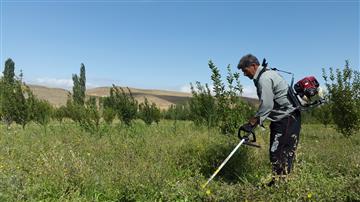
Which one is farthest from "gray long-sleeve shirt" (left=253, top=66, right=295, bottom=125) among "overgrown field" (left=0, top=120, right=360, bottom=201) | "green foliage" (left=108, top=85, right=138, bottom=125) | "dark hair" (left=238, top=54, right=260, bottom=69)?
"green foliage" (left=108, top=85, right=138, bottom=125)

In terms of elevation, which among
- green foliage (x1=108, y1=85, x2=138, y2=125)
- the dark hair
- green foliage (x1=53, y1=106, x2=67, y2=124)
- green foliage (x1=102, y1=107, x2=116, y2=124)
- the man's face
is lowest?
green foliage (x1=53, y1=106, x2=67, y2=124)

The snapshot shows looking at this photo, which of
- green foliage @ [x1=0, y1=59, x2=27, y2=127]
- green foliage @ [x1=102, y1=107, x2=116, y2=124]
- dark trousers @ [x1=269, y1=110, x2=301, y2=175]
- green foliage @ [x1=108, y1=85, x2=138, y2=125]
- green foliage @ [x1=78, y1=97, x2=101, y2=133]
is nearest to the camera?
dark trousers @ [x1=269, y1=110, x2=301, y2=175]

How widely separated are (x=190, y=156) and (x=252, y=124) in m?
2.18

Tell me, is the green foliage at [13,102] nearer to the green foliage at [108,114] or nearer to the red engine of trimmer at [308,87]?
the green foliage at [108,114]

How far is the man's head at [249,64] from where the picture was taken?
540cm

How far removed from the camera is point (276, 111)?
539cm

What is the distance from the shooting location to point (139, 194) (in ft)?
16.2

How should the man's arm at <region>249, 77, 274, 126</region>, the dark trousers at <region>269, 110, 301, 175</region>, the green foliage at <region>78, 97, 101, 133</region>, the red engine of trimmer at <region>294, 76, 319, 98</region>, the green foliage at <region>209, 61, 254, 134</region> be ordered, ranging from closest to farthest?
the man's arm at <region>249, 77, 274, 126</region> → the dark trousers at <region>269, 110, 301, 175</region> → the red engine of trimmer at <region>294, 76, 319, 98</region> → the green foliage at <region>209, 61, 254, 134</region> → the green foliage at <region>78, 97, 101, 133</region>

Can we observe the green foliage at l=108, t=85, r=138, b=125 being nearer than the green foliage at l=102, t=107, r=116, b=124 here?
Yes

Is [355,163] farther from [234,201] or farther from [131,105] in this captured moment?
[131,105]

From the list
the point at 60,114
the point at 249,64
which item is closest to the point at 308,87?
the point at 249,64

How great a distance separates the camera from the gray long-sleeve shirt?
5184mm

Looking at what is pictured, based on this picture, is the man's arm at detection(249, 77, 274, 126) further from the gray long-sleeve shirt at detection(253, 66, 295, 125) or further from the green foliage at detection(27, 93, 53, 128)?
the green foliage at detection(27, 93, 53, 128)

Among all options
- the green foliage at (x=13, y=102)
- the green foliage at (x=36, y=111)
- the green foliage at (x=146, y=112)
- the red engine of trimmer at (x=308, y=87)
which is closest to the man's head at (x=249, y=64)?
the red engine of trimmer at (x=308, y=87)
